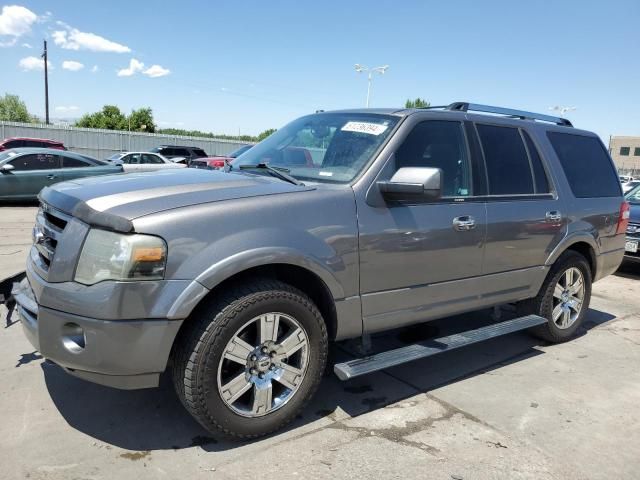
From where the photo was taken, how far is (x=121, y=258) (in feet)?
8.10

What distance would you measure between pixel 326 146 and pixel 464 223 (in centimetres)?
110

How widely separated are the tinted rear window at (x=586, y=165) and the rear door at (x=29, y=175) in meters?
10.7

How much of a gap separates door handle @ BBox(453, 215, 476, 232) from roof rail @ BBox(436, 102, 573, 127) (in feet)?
2.99

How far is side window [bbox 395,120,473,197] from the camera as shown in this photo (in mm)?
3531

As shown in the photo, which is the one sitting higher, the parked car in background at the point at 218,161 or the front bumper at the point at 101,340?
the parked car in background at the point at 218,161

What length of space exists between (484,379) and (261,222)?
7.50ft

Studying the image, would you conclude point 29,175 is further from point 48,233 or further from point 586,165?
point 586,165

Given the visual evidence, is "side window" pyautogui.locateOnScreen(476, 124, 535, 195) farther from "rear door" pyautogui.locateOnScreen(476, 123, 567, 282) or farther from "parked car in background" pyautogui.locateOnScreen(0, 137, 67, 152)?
"parked car in background" pyautogui.locateOnScreen(0, 137, 67, 152)

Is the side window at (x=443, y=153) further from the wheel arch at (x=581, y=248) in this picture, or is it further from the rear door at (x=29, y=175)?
the rear door at (x=29, y=175)

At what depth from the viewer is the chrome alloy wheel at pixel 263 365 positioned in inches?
109

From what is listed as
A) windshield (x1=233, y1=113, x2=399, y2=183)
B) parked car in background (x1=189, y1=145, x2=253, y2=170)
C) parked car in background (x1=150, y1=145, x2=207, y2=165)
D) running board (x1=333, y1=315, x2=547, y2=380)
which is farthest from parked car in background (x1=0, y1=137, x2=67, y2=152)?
running board (x1=333, y1=315, x2=547, y2=380)

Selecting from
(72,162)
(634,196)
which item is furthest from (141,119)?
(634,196)

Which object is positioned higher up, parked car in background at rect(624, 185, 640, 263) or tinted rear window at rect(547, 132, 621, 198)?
tinted rear window at rect(547, 132, 621, 198)

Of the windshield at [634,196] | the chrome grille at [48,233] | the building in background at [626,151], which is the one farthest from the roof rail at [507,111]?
the building in background at [626,151]
